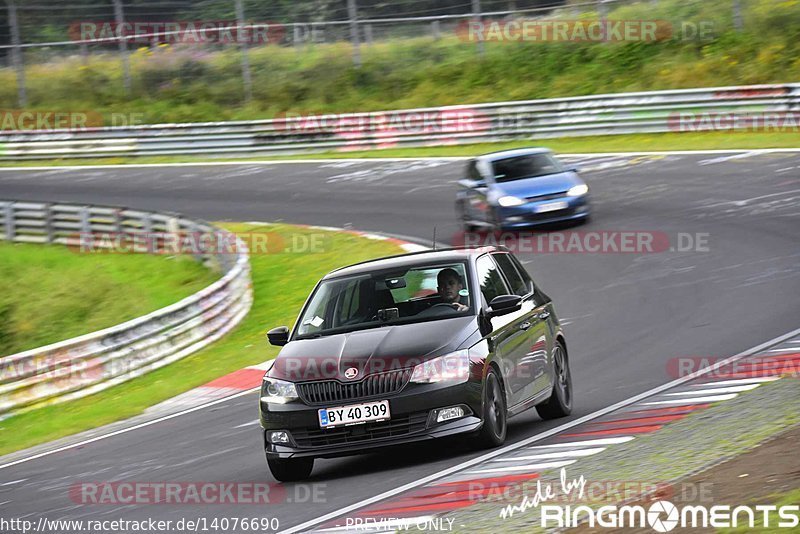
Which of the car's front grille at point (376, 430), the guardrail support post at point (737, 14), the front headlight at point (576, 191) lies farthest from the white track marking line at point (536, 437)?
the guardrail support post at point (737, 14)

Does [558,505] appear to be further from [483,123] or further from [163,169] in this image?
[163,169]

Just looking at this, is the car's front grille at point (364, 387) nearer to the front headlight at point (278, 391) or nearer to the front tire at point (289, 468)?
the front headlight at point (278, 391)

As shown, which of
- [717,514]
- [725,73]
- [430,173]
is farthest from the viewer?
[725,73]

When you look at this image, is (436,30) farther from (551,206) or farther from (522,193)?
(551,206)

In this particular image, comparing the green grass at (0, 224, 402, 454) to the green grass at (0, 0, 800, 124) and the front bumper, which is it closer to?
the front bumper

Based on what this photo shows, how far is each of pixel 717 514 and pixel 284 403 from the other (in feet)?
12.3

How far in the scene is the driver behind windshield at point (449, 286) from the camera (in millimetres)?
9570

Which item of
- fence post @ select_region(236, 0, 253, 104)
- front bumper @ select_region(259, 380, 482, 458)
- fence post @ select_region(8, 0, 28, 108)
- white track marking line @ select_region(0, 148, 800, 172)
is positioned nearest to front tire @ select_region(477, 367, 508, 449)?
front bumper @ select_region(259, 380, 482, 458)

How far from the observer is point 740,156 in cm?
2562

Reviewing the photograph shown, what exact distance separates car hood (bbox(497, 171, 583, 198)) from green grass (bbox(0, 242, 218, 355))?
528cm

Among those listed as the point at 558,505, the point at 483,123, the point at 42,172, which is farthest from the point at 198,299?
the point at 42,172

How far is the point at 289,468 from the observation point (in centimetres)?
890

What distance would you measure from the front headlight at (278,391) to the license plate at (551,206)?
12.7m

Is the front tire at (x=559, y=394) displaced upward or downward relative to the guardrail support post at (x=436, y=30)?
downward
